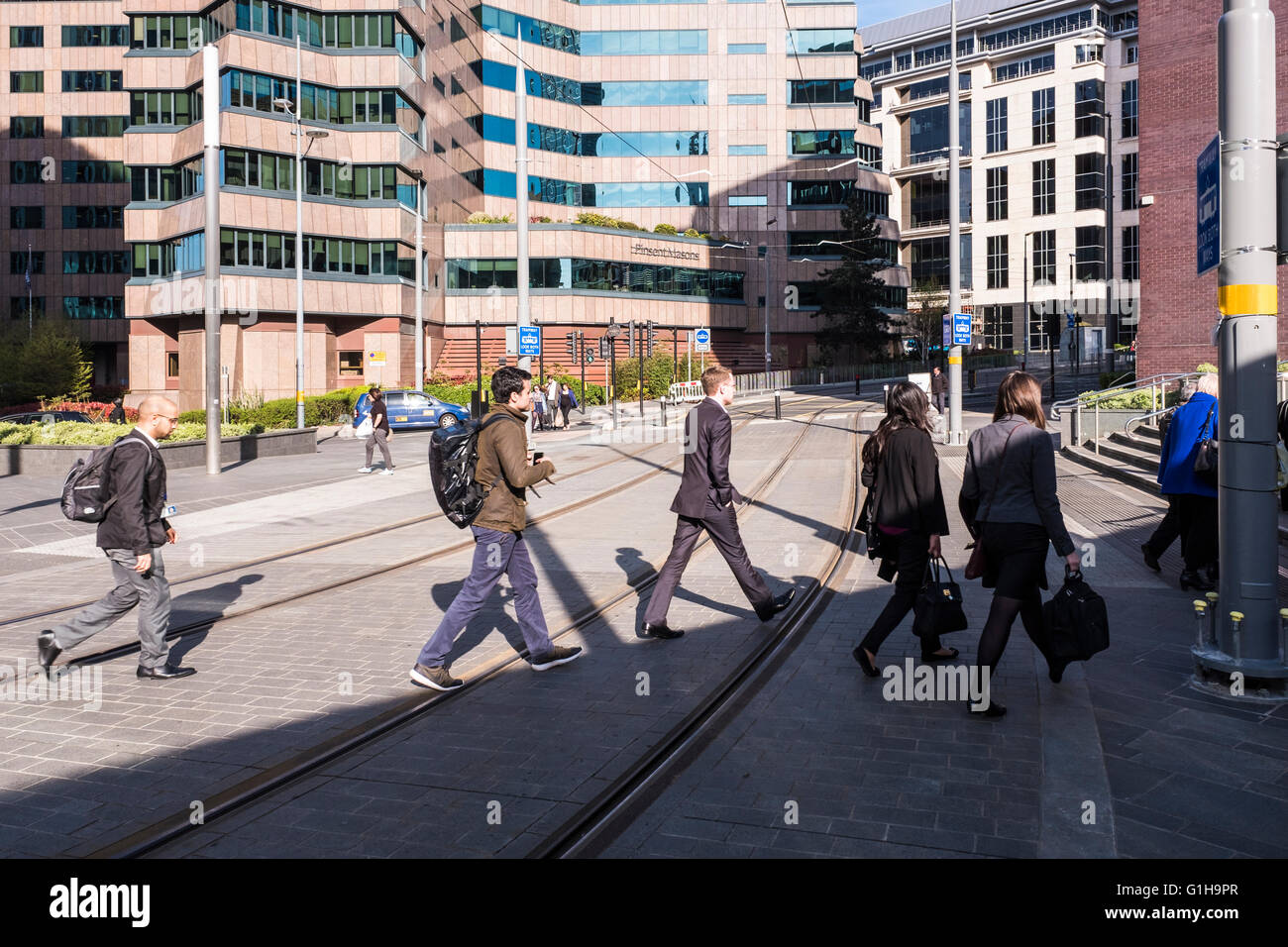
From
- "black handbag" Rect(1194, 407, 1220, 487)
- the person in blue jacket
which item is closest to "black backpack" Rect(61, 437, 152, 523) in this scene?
"black handbag" Rect(1194, 407, 1220, 487)

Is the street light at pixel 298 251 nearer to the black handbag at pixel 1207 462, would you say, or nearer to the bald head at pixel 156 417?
the bald head at pixel 156 417

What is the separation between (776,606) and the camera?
8.23 m

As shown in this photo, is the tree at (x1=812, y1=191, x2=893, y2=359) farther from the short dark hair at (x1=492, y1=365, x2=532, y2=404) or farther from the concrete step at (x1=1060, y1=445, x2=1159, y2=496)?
the short dark hair at (x1=492, y1=365, x2=532, y2=404)

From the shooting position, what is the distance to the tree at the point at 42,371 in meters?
51.7

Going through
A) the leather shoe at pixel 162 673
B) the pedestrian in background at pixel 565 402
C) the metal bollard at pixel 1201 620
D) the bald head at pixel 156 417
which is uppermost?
the pedestrian in background at pixel 565 402

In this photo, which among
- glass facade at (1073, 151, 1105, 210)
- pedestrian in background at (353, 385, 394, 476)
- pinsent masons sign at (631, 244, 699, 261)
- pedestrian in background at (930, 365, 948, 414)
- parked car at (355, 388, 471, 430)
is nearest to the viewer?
pedestrian in background at (353, 385, 394, 476)

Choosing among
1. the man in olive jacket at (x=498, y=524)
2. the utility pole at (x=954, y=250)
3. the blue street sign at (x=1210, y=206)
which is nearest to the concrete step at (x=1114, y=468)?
the utility pole at (x=954, y=250)

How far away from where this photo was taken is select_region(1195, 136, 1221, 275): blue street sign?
655 centimetres

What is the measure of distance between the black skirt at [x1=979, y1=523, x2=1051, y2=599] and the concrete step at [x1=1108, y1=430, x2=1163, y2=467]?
1241 centimetres

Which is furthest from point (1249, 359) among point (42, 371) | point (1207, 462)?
point (42, 371)

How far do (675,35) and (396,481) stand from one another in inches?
2067

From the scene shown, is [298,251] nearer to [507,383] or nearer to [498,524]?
[507,383]

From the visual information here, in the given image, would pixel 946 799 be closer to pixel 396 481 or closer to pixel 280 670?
pixel 280 670

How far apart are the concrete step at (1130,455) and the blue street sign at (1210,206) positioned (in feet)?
32.7
